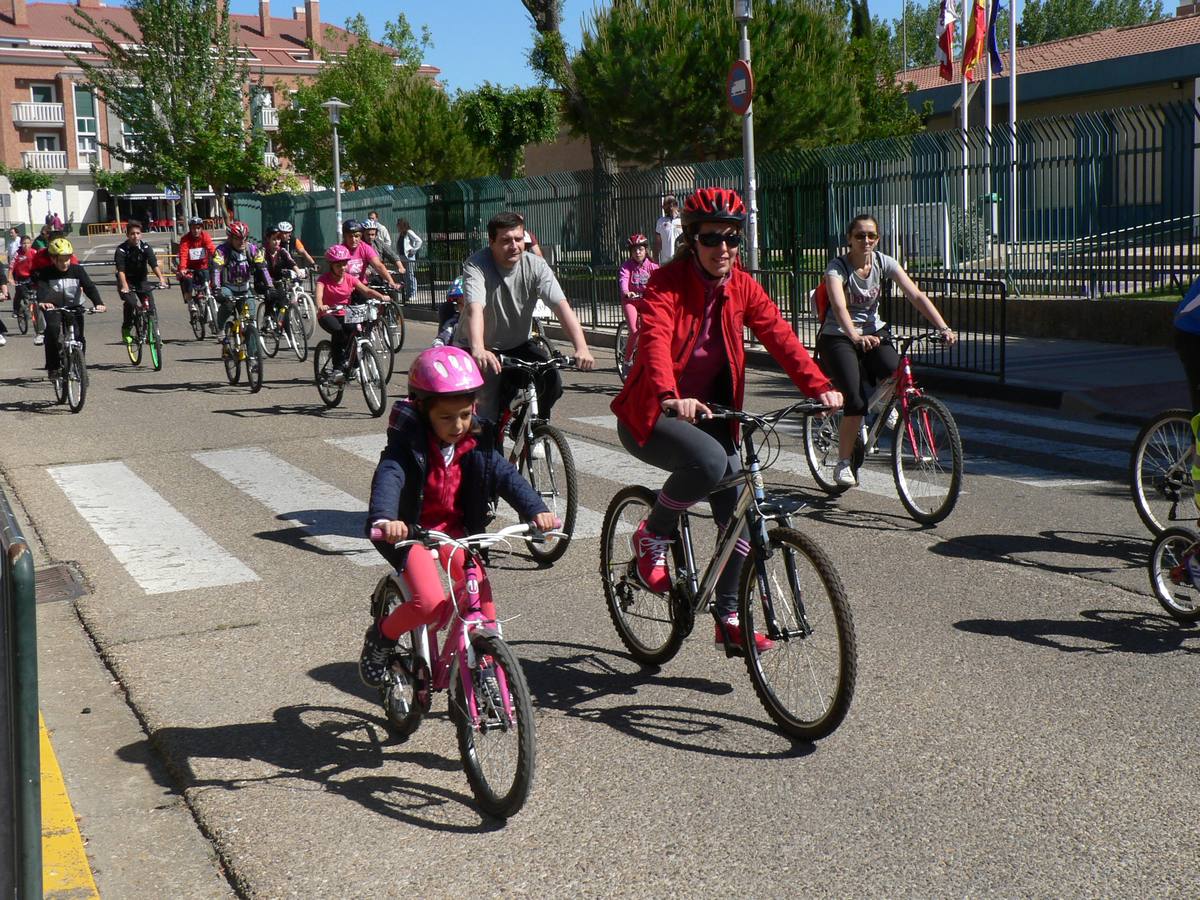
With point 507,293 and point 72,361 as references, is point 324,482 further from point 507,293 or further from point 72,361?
point 72,361

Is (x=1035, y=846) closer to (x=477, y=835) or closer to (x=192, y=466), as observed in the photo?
(x=477, y=835)

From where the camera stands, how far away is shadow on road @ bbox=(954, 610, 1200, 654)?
5.73 meters

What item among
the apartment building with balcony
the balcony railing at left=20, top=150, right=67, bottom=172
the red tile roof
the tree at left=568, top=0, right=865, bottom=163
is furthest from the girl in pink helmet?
the balcony railing at left=20, top=150, right=67, bottom=172

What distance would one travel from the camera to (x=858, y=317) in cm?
865

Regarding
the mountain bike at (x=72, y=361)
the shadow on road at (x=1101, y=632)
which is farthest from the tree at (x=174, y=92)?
the shadow on road at (x=1101, y=632)

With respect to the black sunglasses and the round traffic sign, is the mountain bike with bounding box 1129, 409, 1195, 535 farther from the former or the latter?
the round traffic sign

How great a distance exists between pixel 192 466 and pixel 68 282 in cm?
467

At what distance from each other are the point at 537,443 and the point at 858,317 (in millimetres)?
2193

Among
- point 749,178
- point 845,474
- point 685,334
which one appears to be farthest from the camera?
point 749,178

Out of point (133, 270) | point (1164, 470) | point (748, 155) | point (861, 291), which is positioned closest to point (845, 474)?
point (861, 291)

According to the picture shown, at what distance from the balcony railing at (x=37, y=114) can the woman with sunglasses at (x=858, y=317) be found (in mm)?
87276

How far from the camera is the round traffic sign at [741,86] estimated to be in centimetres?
1697

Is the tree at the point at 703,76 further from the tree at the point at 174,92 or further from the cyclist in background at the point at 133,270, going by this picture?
the tree at the point at 174,92

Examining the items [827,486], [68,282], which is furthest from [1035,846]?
[68,282]
